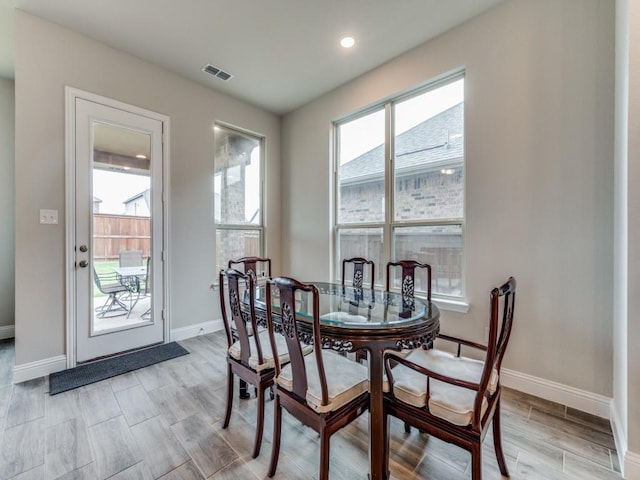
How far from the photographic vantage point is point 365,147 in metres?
3.50

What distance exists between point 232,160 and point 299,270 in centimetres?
183

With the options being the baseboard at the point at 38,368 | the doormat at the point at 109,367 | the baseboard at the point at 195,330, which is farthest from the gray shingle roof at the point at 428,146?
the baseboard at the point at 38,368

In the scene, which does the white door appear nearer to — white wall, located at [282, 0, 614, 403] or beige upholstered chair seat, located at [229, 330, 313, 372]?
beige upholstered chair seat, located at [229, 330, 313, 372]

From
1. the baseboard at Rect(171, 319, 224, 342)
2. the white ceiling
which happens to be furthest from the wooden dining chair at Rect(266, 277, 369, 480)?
the white ceiling

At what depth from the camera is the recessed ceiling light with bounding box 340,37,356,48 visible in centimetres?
278

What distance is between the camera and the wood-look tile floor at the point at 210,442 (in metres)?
1.52

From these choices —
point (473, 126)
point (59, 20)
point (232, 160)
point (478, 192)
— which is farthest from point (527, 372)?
point (59, 20)

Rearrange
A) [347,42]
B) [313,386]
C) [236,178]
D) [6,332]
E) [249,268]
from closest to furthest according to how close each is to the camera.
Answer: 1. [313,386]
2. [347,42]
3. [249,268]
4. [6,332]
5. [236,178]

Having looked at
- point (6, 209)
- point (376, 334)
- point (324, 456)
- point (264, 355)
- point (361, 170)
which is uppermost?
point (361, 170)

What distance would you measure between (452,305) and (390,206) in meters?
1.22

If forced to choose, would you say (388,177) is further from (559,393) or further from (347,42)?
(559,393)

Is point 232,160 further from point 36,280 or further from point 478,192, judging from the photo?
point 478,192

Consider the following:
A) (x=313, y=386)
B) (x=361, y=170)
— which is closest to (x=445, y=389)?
(x=313, y=386)

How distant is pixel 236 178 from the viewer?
404cm
